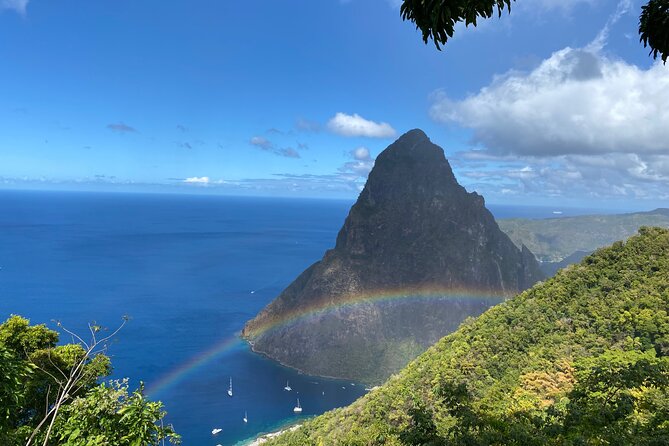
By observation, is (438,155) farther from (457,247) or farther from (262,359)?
(262,359)

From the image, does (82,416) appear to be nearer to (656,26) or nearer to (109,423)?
(109,423)

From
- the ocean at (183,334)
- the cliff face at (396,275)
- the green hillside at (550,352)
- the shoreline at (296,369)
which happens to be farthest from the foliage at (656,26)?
the cliff face at (396,275)

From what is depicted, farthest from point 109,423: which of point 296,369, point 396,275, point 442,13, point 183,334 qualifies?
point 396,275

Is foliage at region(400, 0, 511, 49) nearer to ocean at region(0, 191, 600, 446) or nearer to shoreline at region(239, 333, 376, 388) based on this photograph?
ocean at region(0, 191, 600, 446)

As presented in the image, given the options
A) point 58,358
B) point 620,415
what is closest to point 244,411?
point 58,358

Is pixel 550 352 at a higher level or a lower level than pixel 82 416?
lower
